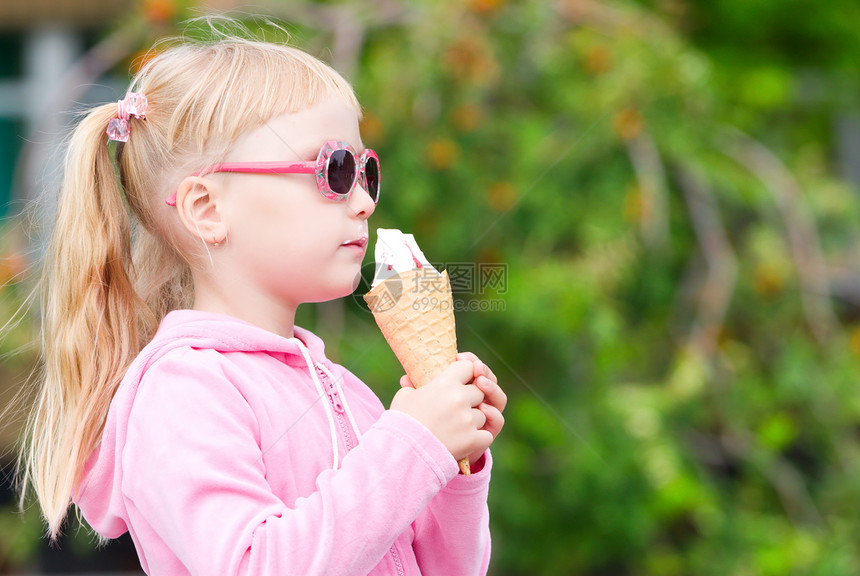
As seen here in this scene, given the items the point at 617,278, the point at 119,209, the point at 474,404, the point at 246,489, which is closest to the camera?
the point at 246,489

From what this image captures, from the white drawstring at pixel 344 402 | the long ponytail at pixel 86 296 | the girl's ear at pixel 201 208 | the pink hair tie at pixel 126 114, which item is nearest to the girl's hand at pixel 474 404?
the white drawstring at pixel 344 402

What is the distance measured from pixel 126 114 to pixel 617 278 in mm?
2190

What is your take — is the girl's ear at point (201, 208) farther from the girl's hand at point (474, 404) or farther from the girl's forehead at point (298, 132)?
the girl's hand at point (474, 404)

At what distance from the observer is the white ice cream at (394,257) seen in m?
1.36

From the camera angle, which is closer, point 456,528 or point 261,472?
point 261,472

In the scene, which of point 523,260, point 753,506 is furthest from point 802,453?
point 523,260

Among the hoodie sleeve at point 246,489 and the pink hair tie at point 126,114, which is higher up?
the pink hair tie at point 126,114

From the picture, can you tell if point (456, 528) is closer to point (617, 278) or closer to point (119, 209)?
point (119, 209)

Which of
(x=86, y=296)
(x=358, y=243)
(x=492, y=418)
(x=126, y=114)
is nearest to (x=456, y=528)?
(x=492, y=418)

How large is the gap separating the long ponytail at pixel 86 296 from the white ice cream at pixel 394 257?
1.39 ft

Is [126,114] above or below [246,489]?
above

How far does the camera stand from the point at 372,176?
143 cm

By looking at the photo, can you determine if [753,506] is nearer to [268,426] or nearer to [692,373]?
[692,373]

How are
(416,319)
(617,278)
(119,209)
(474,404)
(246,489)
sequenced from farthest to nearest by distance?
1. (617,278)
2. (119,209)
3. (416,319)
4. (474,404)
5. (246,489)
